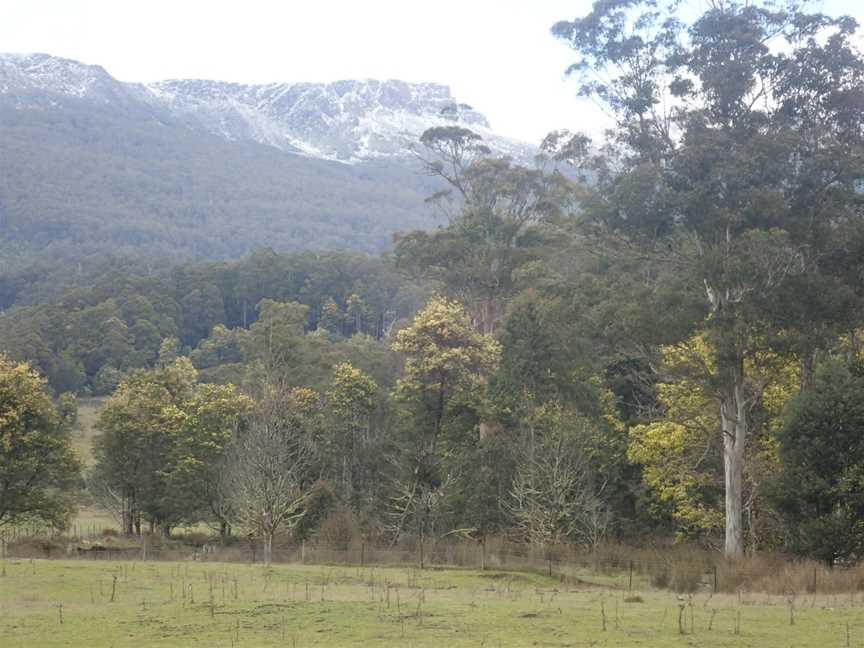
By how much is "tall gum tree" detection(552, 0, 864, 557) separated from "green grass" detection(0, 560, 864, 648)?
34.9 ft

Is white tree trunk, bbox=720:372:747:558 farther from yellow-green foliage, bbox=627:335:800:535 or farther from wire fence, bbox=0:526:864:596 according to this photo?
wire fence, bbox=0:526:864:596

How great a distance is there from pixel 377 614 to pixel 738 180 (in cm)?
2007

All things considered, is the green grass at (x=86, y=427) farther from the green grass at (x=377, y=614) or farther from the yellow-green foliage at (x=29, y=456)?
the green grass at (x=377, y=614)

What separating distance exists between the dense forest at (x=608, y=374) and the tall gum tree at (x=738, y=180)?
0.10 m

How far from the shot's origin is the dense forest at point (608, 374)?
32.7 m

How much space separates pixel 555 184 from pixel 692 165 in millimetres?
22375

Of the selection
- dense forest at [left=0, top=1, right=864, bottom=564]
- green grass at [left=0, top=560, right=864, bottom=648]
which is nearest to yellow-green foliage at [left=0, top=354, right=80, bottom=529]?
dense forest at [left=0, top=1, right=864, bottom=564]

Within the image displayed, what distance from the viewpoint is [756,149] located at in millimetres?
33750

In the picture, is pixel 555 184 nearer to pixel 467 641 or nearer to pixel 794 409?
pixel 794 409

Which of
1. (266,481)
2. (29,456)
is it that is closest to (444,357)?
(266,481)

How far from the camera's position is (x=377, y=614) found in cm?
2122

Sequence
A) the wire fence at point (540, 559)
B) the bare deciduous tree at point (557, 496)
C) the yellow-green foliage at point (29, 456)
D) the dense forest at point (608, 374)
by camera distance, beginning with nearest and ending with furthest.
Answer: the wire fence at point (540, 559) → the dense forest at point (608, 374) → the bare deciduous tree at point (557, 496) → the yellow-green foliage at point (29, 456)

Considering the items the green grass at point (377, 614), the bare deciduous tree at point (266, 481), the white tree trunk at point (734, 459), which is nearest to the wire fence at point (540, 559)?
the white tree trunk at point (734, 459)

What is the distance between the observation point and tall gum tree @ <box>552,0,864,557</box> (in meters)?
32.7
